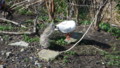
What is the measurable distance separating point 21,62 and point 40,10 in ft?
10.1

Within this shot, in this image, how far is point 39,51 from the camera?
5.36 metres

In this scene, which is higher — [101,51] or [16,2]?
[16,2]

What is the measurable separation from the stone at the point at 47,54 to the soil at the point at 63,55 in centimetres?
7

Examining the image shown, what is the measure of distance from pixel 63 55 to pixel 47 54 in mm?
300

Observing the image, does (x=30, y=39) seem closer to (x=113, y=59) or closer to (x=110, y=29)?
(x=113, y=59)

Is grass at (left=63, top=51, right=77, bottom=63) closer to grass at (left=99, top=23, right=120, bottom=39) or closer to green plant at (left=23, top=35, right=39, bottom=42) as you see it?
green plant at (left=23, top=35, right=39, bottom=42)

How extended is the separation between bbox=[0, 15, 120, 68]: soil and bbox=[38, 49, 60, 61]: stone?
7 centimetres

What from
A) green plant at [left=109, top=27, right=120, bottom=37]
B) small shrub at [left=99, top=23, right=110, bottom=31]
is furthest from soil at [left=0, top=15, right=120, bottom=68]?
small shrub at [left=99, top=23, right=110, bottom=31]

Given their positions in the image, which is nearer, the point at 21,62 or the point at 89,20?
the point at 21,62

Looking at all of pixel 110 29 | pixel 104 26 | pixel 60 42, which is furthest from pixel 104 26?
pixel 60 42

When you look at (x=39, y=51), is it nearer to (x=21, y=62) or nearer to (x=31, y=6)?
(x=21, y=62)

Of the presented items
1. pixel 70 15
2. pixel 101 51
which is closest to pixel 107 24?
pixel 70 15

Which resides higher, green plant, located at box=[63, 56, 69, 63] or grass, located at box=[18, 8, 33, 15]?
grass, located at box=[18, 8, 33, 15]

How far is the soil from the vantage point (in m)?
4.99
